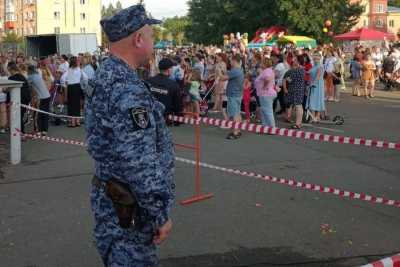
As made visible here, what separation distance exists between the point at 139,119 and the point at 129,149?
0.45 feet

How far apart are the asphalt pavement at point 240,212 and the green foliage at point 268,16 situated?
155ft

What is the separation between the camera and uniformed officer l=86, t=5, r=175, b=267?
7.89 ft

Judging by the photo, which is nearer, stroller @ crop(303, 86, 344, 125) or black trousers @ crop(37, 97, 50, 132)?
black trousers @ crop(37, 97, 50, 132)

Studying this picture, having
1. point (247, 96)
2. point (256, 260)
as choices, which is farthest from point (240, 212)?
point (247, 96)

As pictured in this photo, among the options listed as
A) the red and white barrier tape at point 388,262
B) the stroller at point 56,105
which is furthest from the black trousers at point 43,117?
the red and white barrier tape at point 388,262

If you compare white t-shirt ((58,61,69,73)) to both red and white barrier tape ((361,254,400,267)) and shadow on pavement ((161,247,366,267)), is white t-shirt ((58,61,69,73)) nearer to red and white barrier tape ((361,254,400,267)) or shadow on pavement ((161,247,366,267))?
shadow on pavement ((161,247,366,267))

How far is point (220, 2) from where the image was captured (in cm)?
6281

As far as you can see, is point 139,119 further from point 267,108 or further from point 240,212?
point 267,108

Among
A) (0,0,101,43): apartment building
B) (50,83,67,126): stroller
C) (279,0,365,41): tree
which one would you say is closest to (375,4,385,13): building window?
(0,0,101,43): apartment building

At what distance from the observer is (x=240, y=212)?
6.46 m

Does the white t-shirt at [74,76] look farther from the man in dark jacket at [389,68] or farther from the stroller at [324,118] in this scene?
the man in dark jacket at [389,68]

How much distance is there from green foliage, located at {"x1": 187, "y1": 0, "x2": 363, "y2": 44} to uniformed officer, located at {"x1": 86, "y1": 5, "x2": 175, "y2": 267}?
55.0m

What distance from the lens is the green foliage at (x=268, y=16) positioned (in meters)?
56.3

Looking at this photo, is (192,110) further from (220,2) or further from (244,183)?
(220,2)
